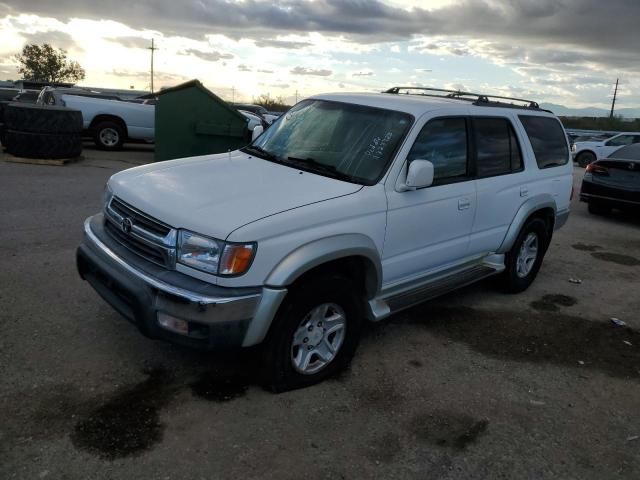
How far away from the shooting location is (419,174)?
12.2 ft

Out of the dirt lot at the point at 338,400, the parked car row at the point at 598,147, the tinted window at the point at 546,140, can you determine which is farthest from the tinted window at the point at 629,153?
the parked car row at the point at 598,147

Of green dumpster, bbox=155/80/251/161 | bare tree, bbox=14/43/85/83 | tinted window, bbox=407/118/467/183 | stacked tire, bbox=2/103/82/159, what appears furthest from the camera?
bare tree, bbox=14/43/85/83

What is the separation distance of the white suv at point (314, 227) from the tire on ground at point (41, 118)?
7489 millimetres

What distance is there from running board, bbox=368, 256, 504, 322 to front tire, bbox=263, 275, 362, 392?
0.24 metres

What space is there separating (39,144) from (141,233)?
8.83 m

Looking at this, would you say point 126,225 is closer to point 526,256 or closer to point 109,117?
point 526,256

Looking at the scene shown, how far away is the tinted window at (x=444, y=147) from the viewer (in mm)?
4117

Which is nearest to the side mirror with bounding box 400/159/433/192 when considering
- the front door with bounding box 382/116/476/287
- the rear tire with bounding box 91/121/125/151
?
the front door with bounding box 382/116/476/287

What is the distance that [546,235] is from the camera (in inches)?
232

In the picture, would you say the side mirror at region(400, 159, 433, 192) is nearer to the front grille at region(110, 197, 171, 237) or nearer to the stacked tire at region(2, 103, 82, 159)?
the front grille at region(110, 197, 171, 237)

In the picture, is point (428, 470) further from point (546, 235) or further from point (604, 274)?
point (604, 274)

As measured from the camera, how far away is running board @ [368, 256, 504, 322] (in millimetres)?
3926

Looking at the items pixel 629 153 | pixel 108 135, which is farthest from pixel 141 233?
pixel 108 135

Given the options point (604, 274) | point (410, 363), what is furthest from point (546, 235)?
point (410, 363)
